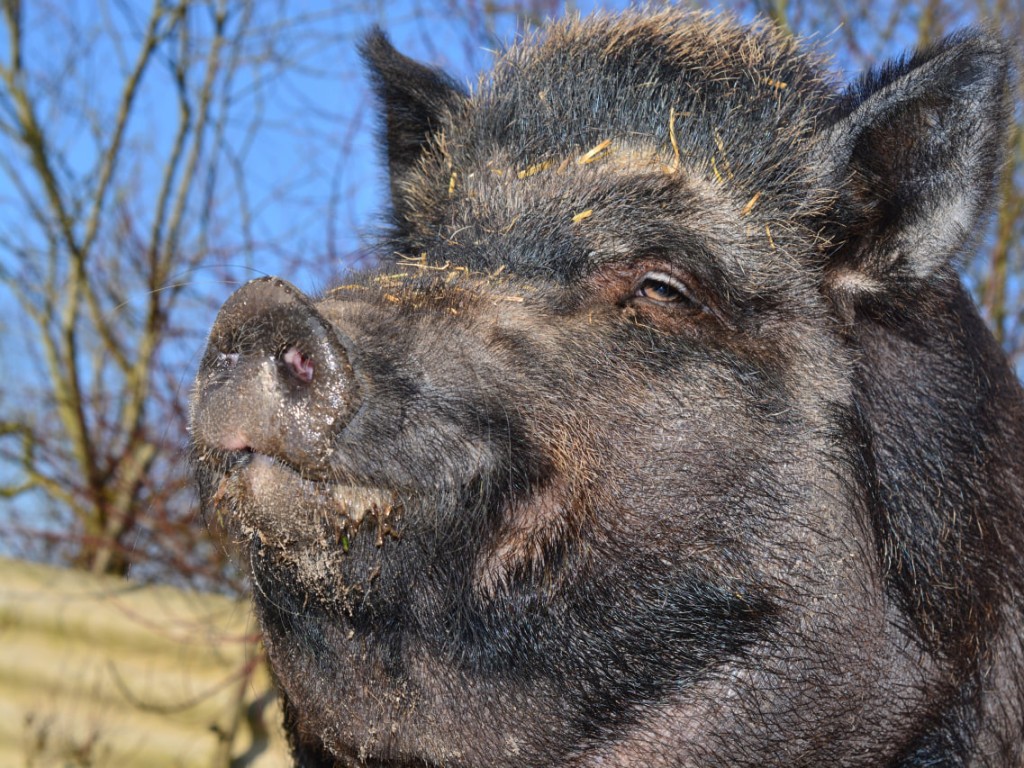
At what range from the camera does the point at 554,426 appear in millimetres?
2822

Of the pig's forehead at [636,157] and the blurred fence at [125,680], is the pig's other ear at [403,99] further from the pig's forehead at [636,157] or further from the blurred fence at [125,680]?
the blurred fence at [125,680]

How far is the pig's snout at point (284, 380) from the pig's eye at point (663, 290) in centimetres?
99

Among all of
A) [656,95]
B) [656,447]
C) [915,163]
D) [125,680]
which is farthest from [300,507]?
[125,680]

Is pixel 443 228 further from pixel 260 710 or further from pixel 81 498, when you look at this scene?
pixel 81 498

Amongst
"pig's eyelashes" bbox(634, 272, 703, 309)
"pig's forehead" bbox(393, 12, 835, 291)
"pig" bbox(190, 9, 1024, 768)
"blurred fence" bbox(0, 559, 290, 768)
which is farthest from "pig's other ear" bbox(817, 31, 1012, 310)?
"blurred fence" bbox(0, 559, 290, 768)

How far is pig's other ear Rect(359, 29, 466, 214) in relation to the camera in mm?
4273

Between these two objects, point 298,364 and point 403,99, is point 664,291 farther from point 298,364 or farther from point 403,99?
point 403,99

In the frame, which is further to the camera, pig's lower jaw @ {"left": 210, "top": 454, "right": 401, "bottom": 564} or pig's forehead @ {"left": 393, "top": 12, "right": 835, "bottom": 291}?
pig's forehead @ {"left": 393, "top": 12, "right": 835, "bottom": 291}

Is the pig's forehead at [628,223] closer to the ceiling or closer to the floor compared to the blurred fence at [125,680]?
closer to the ceiling

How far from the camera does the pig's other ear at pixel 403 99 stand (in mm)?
4273

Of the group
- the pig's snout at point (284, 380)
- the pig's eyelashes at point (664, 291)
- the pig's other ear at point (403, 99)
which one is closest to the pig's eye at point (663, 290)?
the pig's eyelashes at point (664, 291)

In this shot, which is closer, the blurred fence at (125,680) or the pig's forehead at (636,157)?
the pig's forehead at (636,157)

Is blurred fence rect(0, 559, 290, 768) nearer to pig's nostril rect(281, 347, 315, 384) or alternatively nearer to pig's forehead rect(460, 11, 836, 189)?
pig's forehead rect(460, 11, 836, 189)

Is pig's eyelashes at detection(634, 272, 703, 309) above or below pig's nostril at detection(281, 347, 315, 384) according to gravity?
above
